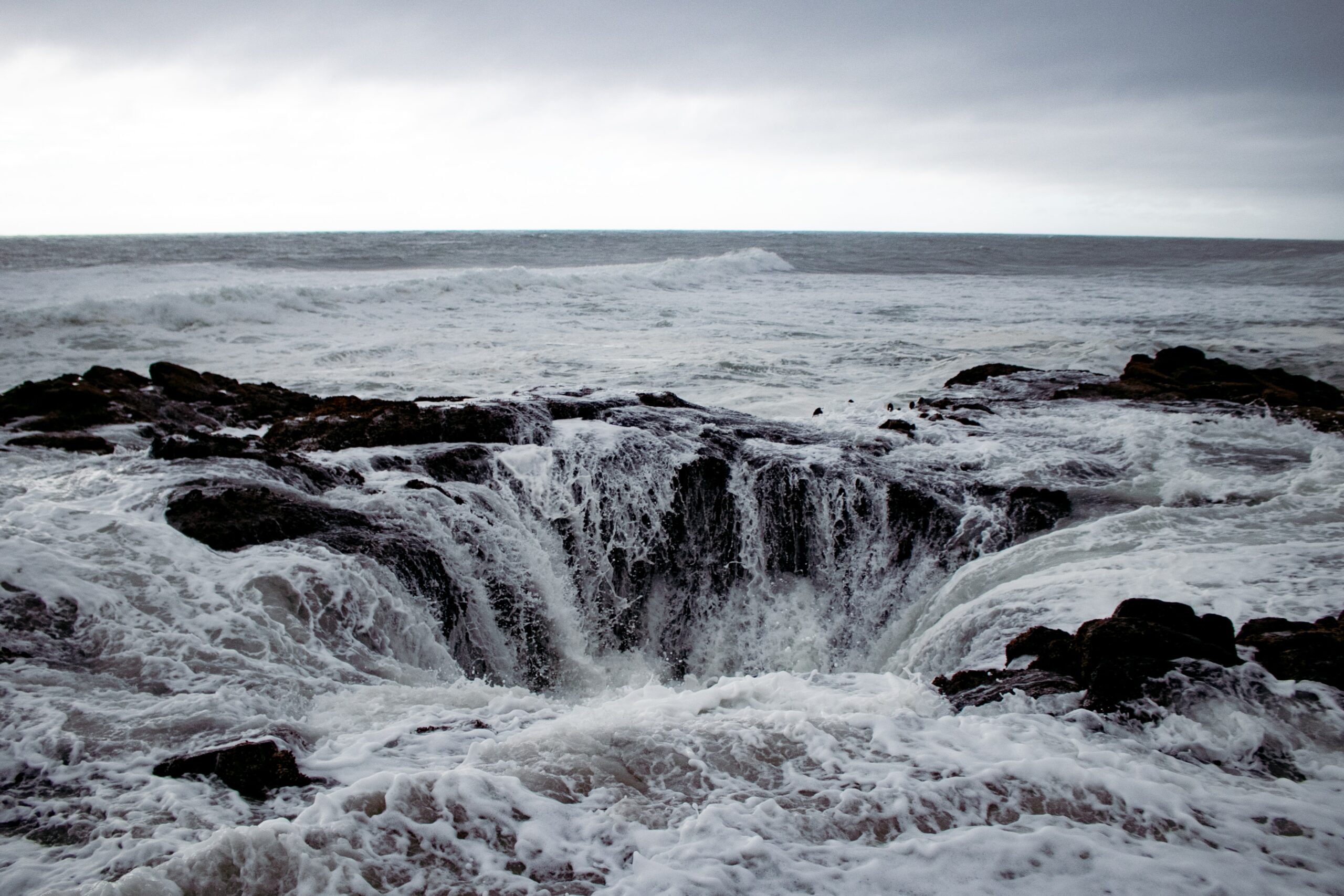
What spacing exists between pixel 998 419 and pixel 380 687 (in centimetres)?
860

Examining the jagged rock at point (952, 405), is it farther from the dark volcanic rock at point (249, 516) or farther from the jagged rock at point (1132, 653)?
the dark volcanic rock at point (249, 516)

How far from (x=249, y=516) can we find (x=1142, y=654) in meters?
6.02

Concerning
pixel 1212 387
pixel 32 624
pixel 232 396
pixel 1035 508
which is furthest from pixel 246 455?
pixel 1212 387

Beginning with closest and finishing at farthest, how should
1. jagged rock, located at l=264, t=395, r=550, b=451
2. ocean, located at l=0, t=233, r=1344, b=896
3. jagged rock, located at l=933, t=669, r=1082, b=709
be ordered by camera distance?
ocean, located at l=0, t=233, r=1344, b=896 → jagged rock, located at l=933, t=669, r=1082, b=709 → jagged rock, located at l=264, t=395, r=550, b=451

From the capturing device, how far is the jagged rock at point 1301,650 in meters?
4.12

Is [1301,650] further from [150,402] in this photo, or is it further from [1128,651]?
[150,402]

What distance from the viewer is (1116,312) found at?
27656 millimetres

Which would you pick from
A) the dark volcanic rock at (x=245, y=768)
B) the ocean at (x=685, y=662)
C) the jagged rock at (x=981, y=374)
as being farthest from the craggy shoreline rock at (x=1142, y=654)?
the jagged rock at (x=981, y=374)

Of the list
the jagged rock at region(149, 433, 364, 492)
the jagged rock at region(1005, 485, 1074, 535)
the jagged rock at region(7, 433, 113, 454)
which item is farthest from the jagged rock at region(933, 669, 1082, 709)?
the jagged rock at region(7, 433, 113, 454)

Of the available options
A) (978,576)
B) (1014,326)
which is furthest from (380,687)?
(1014,326)

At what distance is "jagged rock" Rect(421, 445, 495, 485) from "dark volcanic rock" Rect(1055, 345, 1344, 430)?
8.60m

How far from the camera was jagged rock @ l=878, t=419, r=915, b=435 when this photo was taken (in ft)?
31.2

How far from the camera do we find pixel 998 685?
459cm

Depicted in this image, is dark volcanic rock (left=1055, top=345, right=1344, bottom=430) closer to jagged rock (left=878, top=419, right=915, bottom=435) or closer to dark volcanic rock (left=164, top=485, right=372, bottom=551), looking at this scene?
jagged rock (left=878, top=419, right=915, bottom=435)
